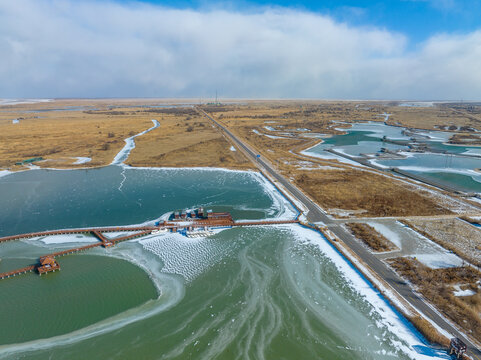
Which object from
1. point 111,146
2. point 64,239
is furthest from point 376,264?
point 111,146

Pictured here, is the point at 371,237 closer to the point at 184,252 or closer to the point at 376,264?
the point at 376,264

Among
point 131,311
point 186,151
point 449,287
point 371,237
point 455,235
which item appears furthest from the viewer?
point 186,151

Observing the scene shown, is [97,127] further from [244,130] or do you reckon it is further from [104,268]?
[104,268]

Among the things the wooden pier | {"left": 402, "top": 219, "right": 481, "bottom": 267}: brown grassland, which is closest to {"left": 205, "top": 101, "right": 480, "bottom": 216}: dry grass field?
{"left": 402, "top": 219, "right": 481, "bottom": 267}: brown grassland

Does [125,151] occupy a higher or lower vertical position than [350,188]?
higher

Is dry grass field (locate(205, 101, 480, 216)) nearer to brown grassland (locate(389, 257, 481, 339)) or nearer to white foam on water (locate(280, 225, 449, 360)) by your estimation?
white foam on water (locate(280, 225, 449, 360))

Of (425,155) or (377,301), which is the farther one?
(425,155)

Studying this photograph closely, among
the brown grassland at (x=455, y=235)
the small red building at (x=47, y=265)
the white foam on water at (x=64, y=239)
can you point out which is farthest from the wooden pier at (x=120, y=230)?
the brown grassland at (x=455, y=235)

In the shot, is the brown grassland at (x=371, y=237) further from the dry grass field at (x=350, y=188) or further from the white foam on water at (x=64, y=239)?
the white foam on water at (x=64, y=239)
